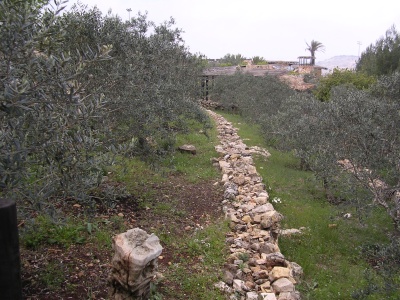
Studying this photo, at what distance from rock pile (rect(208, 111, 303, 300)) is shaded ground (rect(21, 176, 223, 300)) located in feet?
1.53

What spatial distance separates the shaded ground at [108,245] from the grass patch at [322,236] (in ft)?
5.34

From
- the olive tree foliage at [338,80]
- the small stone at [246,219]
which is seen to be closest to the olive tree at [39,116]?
the small stone at [246,219]

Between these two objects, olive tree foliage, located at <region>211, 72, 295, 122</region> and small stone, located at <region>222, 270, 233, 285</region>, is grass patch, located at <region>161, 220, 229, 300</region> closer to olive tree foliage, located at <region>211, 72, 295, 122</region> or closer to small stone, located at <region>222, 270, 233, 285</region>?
small stone, located at <region>222, 270, 233, 285</region>

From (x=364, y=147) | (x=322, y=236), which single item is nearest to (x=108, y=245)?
(x=322, y=236)

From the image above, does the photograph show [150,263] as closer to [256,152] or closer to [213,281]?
[213,281]

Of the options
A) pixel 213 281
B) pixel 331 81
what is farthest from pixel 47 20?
pixel 331 81

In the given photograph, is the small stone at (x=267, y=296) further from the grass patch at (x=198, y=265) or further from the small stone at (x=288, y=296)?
the grass patch at (x=198, y=265)

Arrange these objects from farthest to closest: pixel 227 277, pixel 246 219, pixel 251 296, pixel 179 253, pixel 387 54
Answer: pixel 387 54 < pixel 246 219 < pixel 179 253 < pixel 227 277 < pixel 251 296

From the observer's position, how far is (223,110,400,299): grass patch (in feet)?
18.1

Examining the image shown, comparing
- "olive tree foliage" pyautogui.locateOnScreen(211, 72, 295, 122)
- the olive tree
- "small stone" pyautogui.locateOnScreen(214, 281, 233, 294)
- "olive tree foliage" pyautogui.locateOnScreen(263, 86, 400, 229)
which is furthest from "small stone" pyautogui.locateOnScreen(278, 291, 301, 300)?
"olive tree foliage" pyautogui.locateOnScreen(211, 72, 295, 122)

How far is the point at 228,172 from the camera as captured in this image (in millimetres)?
9352

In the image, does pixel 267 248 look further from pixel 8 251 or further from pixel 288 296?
pixel 8 251

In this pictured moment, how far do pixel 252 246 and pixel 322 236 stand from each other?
2273 millimetres

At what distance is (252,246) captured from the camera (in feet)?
18.3
